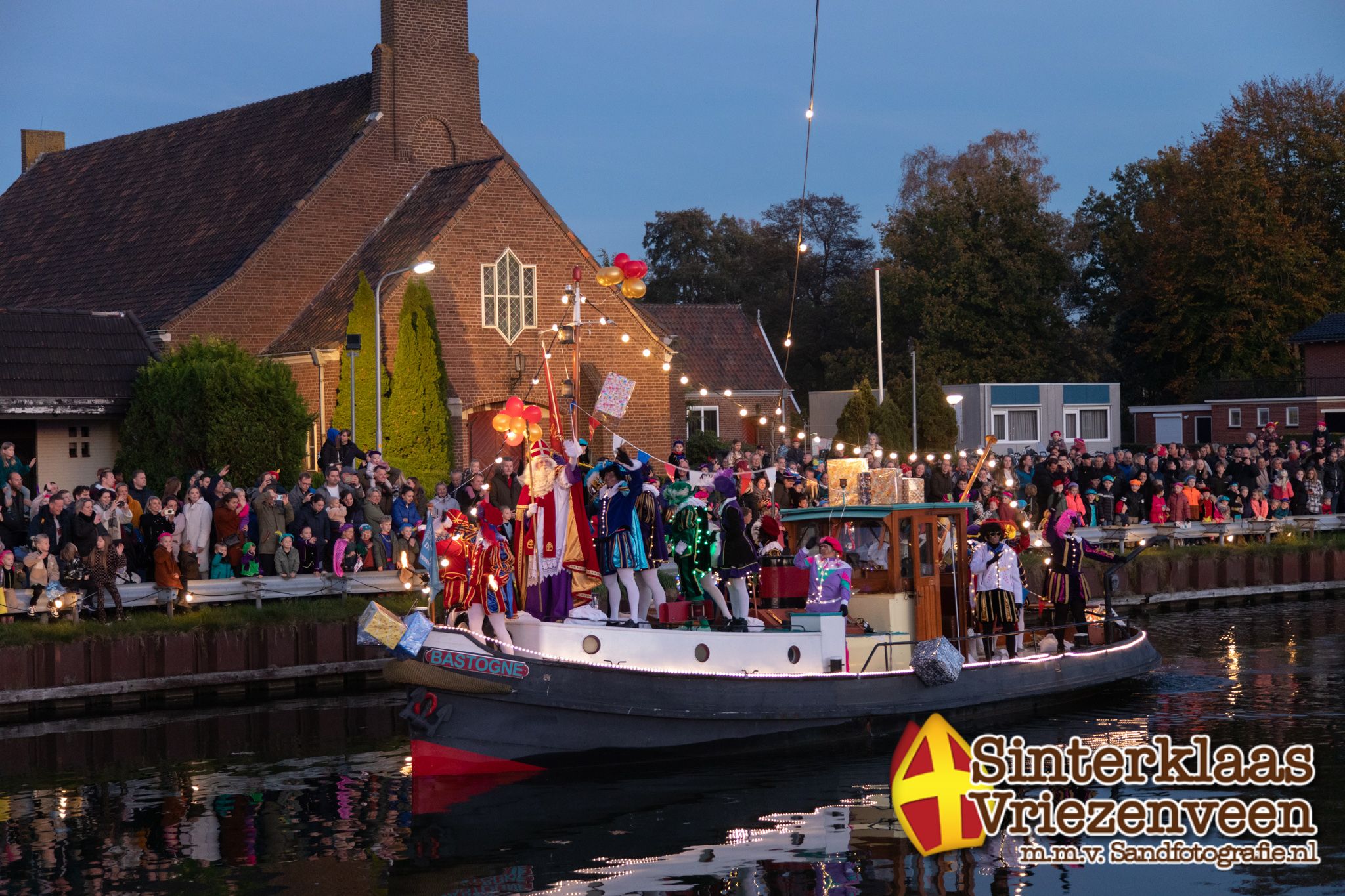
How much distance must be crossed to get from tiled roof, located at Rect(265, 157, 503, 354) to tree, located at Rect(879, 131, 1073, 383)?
2664 cm

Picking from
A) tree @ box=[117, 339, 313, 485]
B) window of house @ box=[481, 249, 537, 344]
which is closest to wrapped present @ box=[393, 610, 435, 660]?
tree @ box=[117, 339, 313, 485]

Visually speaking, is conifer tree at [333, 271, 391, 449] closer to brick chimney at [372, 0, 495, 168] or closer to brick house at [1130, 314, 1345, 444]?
brick chimney at [372, 0, 495, 168]

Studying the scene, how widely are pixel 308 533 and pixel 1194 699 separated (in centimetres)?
1159

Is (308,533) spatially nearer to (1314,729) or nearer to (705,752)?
(705,752)

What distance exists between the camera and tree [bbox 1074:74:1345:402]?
57594 mm

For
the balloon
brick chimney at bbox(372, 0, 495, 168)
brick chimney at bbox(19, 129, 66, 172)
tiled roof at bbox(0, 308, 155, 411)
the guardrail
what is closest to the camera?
the balloon

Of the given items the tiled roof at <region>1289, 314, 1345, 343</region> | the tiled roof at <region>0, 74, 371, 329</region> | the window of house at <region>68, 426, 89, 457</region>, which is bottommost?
the window of house at <region>68, 426, 89, 457</region>

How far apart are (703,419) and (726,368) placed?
4.29 metres

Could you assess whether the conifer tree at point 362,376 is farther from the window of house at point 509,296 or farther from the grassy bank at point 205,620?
the grassy bank at point 205,620

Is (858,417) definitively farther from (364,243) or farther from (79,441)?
(79,441)

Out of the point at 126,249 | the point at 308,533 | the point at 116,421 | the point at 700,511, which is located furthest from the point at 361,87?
the point at 700,511

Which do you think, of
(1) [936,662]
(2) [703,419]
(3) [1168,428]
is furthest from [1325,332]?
(1) [936,662]

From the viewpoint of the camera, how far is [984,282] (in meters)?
60.0

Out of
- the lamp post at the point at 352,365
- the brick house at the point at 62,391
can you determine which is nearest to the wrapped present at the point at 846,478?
the lamp post at the point at 352,365
